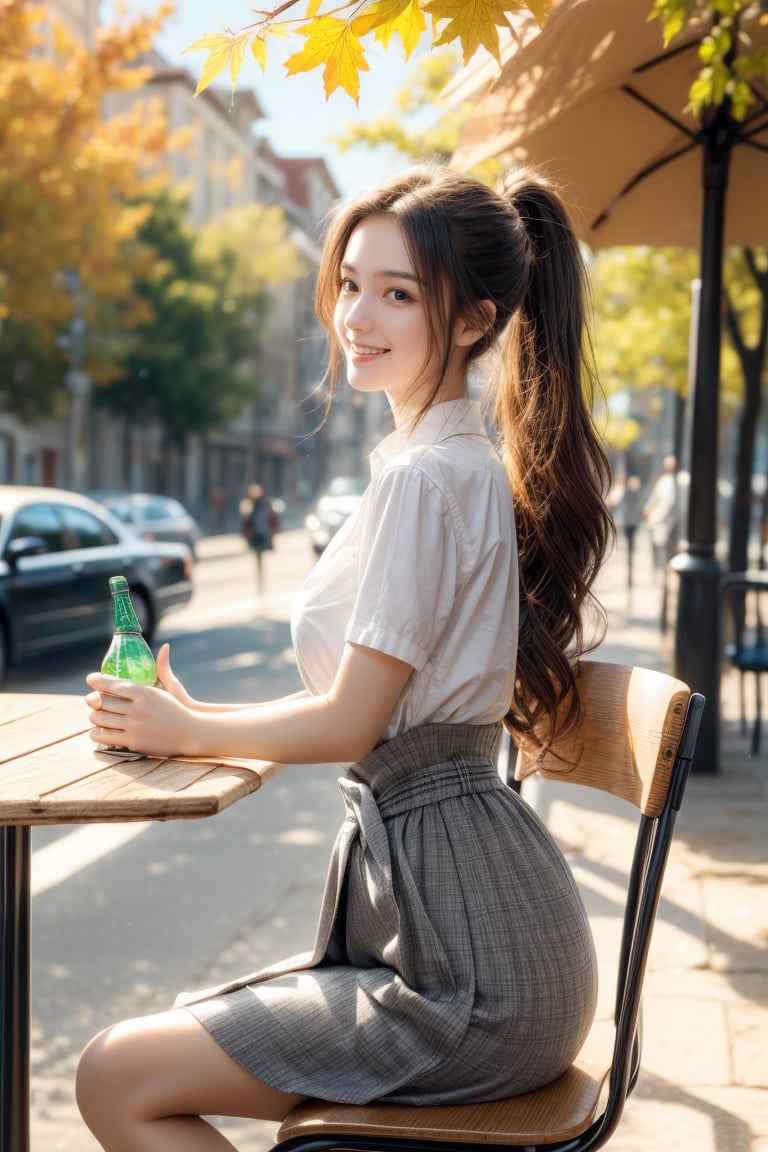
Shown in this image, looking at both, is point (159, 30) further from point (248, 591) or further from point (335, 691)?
point (335, 691)

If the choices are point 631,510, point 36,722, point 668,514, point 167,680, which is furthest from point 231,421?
point 167,680

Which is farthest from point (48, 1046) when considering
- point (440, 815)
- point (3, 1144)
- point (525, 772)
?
→ point (440, 815)

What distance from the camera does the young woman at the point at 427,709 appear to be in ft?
5.79

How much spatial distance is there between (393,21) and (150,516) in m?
19.0

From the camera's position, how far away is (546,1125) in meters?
1.76

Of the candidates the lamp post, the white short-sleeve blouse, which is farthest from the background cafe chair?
the lamp post

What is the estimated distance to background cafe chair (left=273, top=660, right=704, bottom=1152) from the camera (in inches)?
67.8

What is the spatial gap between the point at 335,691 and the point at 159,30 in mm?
15618

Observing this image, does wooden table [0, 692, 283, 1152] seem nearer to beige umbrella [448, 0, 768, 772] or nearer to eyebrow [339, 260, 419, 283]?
eyebrow [339, 260, 419, 283]

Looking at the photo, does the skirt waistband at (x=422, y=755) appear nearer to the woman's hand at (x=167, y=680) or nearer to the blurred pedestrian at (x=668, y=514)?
the woman's hand at (x=167, y=680)

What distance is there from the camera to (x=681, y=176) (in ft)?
21.7

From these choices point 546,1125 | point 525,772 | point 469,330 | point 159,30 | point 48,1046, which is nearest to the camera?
point 546,1125

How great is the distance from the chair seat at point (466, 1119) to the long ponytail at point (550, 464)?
0.58m

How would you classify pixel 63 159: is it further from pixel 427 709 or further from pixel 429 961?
pixel 429 961
